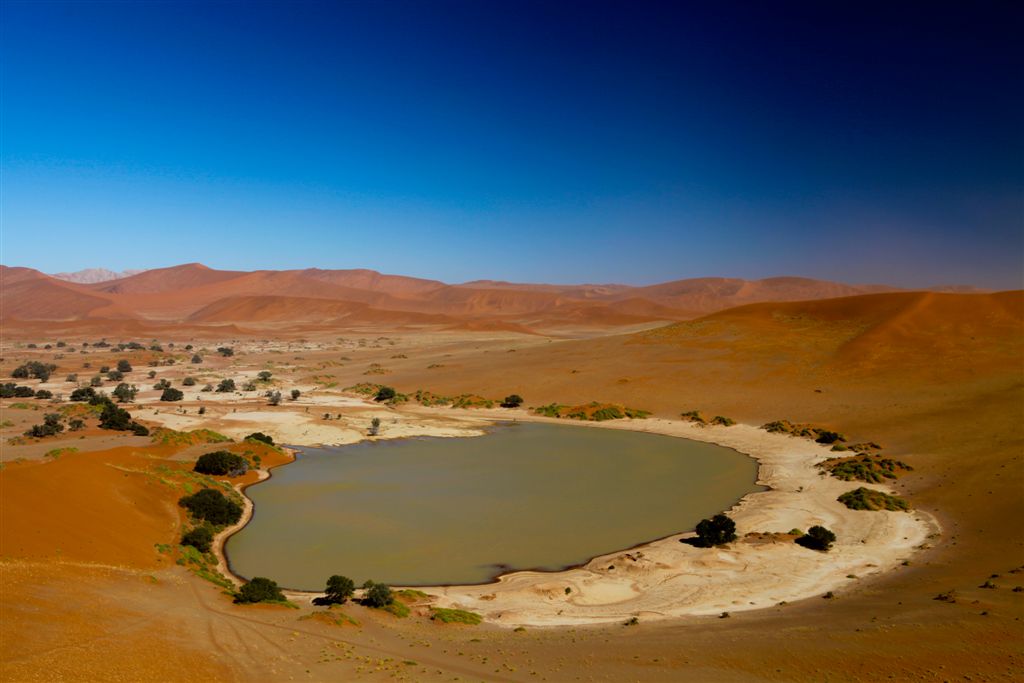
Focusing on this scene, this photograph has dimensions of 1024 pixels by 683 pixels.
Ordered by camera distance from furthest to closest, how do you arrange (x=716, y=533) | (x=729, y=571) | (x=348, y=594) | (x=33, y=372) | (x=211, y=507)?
(x=33, y=372) < (x=211, y=507) < (x=716, y=533) < (x=729, y=571) < (x=348, y=594)

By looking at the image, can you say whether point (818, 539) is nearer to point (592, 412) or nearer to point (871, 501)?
point (871, 501)

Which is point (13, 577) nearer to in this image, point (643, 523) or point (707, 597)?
point (707, 597)

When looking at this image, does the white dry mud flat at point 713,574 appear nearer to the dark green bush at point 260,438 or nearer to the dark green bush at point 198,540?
the dark green bush at point 198,540

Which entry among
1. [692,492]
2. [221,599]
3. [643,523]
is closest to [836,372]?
[692,492]

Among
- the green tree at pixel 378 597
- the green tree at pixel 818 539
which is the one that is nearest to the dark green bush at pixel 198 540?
the green tree at pixel 378 597

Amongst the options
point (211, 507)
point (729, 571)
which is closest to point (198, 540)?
point (211, 507)

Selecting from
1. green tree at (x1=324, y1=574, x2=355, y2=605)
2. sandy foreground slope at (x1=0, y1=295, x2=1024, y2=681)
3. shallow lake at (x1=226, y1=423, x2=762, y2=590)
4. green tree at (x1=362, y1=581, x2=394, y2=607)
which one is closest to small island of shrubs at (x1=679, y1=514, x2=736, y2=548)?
sandy foreground slope at (x1=0, y1=295, x2=1024, y2=681)
